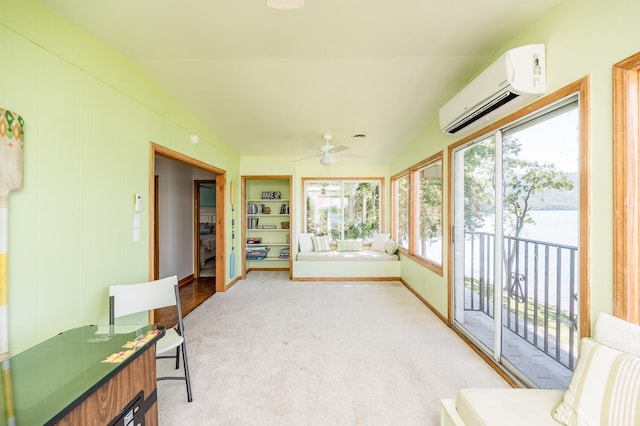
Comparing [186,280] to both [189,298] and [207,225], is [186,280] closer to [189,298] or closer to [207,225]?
[189,298]

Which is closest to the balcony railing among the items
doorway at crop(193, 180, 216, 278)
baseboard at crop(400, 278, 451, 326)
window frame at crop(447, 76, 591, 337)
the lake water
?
the lake water

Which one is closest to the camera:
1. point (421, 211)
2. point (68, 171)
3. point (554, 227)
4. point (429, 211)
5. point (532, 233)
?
point (68, 171)

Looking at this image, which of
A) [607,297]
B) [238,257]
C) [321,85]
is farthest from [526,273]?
[238,257]

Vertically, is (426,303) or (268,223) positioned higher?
(268,223)

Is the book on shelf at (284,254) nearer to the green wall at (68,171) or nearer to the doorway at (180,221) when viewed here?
the doorway at (180,221)

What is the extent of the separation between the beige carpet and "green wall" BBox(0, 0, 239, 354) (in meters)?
0.97

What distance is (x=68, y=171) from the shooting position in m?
1.58

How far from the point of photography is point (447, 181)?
9.90 ft

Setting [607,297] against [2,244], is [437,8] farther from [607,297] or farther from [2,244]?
[2,244]

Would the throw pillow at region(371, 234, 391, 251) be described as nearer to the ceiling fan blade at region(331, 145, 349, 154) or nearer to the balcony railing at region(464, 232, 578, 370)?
the ceiling fan blade at region(331, 145, 349, 154)

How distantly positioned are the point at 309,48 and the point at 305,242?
4.04 meters

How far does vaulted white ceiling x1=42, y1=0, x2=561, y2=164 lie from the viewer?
1509 mm

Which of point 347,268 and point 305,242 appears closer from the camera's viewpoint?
point 347,268

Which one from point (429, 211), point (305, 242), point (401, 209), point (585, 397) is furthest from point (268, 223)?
point (585, 397)
